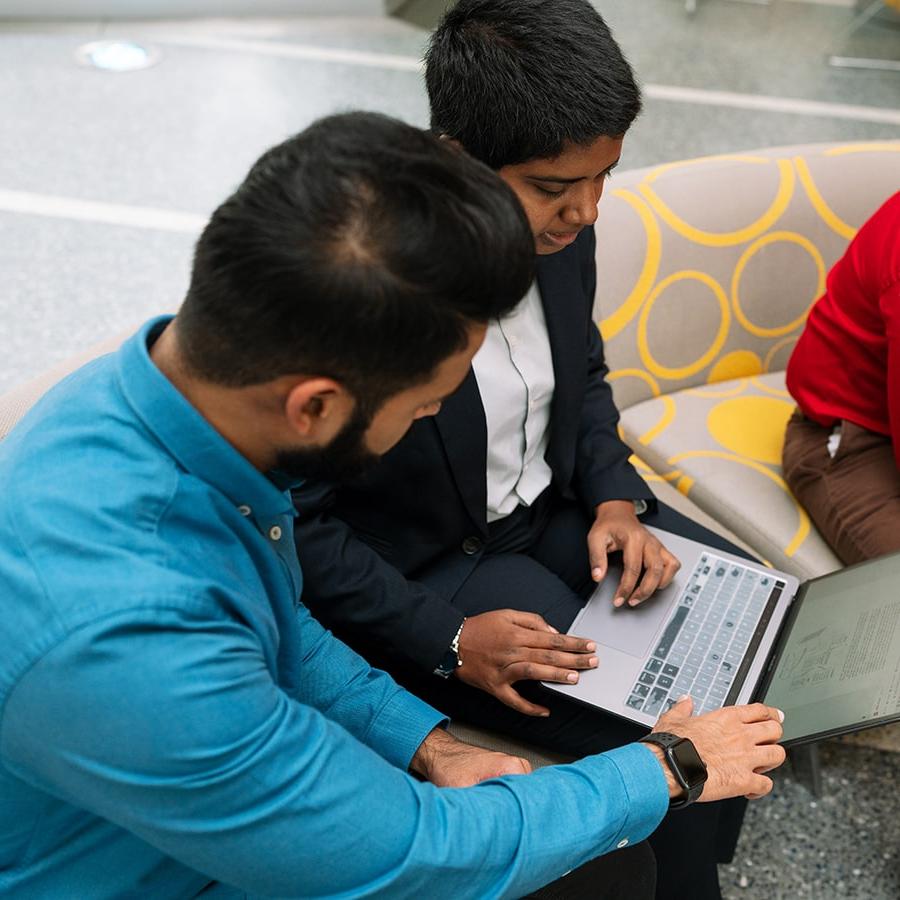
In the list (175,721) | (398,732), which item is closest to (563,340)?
(398,732)

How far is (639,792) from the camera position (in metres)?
1.04

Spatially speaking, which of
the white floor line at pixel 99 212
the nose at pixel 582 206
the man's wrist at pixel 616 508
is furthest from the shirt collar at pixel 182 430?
the white floor line at pixel 99 212

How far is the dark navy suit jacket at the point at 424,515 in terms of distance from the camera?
4.54 ft

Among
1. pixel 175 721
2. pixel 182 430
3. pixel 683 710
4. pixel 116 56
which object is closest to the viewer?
pixel 175 721

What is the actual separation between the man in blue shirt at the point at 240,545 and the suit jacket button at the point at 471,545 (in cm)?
56

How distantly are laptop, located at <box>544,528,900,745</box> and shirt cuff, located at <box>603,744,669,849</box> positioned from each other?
0.82 ft

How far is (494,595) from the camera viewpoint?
4.95ft

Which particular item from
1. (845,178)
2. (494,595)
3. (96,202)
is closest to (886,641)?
(494,595)

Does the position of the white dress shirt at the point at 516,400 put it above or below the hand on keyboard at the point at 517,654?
above

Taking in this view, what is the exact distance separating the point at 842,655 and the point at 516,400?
538 mm

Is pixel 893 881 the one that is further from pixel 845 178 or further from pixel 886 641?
pixel 845 178

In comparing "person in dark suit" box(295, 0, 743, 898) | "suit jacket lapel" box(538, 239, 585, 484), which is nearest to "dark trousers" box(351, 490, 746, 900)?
"person in dark suit" box(295, 0, 743, 898)

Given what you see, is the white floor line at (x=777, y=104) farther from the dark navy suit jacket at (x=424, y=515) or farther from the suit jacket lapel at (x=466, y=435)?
the suit jacket lapel at (x=466, y=435)

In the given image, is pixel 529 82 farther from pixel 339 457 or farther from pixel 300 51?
pixel 300 51
